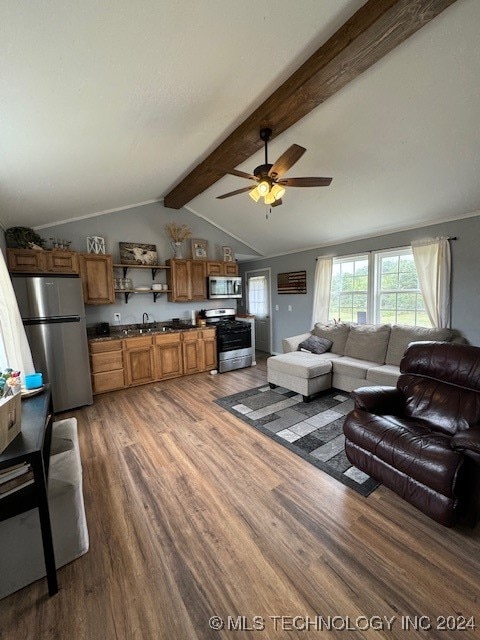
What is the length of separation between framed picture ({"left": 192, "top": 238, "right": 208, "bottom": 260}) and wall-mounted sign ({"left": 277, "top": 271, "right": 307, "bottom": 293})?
175 cm

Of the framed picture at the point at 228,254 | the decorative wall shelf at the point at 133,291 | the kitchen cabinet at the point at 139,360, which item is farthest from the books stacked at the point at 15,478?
the framed picture at the point at 228,254

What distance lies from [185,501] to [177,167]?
11.6 feet

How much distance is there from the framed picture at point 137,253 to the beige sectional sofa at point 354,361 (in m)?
2.76

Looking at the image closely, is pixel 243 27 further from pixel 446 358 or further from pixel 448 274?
pixel 448 274

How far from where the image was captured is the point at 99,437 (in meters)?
2.67

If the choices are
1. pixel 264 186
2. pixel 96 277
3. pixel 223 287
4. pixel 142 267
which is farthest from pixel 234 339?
pixel 264 186

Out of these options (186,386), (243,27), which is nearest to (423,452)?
(243,27)

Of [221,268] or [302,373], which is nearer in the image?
[302,373]

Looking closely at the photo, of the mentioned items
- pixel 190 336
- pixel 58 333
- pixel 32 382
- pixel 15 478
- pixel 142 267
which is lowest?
pixel 15 478

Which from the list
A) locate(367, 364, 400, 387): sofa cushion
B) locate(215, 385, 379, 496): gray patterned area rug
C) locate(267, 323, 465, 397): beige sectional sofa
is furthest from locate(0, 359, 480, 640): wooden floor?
locate(367, 364, 400, 387): sofa cushion

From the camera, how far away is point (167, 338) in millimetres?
4305

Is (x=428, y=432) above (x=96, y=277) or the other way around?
the other way around

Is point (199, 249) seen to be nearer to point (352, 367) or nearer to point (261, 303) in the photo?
point (261, 303)

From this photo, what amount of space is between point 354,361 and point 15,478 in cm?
365
